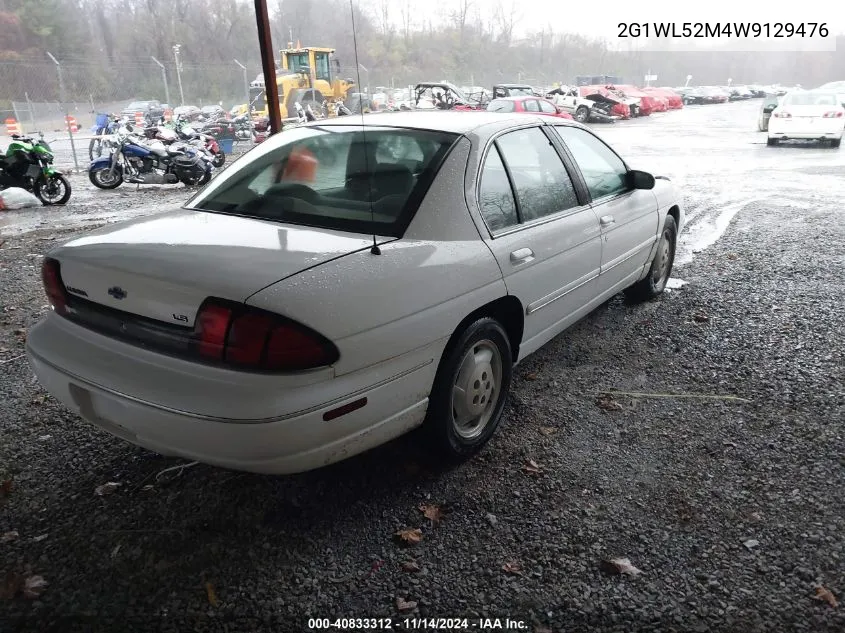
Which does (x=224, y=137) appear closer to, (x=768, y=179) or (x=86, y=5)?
(x=768, y=179)

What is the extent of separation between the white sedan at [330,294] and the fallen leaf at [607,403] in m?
0.46

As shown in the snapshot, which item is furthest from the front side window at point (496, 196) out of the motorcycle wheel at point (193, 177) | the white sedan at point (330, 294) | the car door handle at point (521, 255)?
the motorcycle wheel at point (193, 177)

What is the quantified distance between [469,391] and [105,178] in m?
11.0

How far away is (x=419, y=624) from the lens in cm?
216

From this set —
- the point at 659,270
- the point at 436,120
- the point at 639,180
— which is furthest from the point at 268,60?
the point at 659,270

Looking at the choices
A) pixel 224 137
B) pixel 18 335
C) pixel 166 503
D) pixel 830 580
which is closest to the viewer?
pixel 830 580

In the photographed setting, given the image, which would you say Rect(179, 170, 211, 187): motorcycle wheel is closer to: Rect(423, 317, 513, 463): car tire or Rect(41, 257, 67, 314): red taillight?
Rect(41, 257, 67, 314): red taillight

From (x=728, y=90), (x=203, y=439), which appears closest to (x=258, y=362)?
(x=203, y=439)

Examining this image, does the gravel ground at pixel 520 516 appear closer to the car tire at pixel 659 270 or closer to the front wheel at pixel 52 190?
the car tire at pixel 659 270

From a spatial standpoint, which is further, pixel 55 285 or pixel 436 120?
pixel 436 120

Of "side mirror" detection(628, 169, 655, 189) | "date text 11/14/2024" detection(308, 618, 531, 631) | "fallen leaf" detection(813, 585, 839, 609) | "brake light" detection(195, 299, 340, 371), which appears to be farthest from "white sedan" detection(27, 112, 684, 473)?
"fallen leaf" detection(813, 585, 839, 609)

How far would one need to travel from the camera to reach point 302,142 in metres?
3.47

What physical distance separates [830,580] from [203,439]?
2246 mm

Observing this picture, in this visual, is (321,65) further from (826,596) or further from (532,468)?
(826,596)
